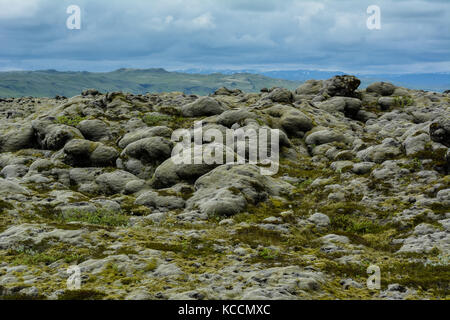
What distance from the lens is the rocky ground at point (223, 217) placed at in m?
16.2

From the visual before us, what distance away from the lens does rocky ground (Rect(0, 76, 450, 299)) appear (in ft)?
53.1

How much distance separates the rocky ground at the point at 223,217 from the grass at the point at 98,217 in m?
0.11

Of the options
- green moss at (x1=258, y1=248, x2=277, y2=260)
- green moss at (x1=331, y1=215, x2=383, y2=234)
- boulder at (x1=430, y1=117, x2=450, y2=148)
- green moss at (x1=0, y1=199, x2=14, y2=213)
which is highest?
boulder at (x1=430, y1=117, x2=450, y2=148)

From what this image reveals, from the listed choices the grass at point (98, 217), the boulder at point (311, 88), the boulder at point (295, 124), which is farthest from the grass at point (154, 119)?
the boulder at point (311, 88)

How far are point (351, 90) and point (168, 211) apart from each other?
8813 cm

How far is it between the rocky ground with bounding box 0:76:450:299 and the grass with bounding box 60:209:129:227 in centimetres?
11

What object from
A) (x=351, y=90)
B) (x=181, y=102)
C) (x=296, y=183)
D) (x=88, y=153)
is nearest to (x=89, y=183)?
(x=88, y=153)

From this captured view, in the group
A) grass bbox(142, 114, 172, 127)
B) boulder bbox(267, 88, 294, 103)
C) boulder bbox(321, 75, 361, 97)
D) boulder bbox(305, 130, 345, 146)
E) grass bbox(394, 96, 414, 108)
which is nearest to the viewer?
boulder bbox(305, 130, 345, 146)

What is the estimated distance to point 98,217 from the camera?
30047 millimetres

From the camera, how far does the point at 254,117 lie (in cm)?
6209

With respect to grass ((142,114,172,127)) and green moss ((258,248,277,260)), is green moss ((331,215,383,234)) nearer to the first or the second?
green moss ((258,248,277,260))

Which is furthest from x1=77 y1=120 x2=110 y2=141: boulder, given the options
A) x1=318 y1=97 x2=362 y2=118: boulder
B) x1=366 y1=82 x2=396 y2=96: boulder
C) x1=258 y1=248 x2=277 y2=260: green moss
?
x1=366 y1=82 x2=396 y2=96: boulder

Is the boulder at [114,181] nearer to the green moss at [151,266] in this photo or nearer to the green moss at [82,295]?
the green moss at [151,266]
